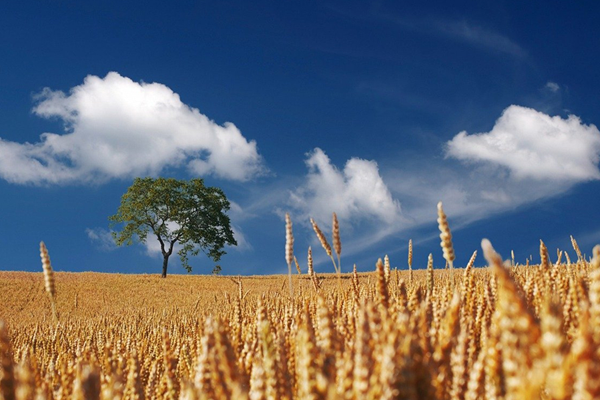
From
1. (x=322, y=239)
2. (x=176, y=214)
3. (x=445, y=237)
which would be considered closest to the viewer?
(x=445, y=237)

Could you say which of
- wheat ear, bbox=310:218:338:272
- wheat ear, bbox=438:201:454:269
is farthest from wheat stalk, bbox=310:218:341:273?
wheat ear, bbox=438:201:454:269

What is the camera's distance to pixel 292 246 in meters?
3.11

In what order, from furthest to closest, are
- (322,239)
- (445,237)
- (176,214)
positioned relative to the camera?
(176,214) → (322,239) → (445,237)

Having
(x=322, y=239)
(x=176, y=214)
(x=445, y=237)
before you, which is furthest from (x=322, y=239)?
(x=176, y=214)

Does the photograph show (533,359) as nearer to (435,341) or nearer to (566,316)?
(435,341)

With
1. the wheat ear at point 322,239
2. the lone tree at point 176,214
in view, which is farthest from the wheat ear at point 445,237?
the lone tree at point 176,214

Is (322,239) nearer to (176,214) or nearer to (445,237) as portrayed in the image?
(445,237)

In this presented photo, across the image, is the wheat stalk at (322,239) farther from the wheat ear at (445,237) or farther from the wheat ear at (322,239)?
the wheat ear at (445,237)

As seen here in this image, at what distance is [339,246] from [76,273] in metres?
44.6

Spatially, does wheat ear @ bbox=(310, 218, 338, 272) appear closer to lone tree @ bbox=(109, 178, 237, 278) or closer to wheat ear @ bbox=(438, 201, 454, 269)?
wheat ear @ bbox=(438, 201, 454, 269)

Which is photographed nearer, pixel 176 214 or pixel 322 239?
pixel 322 239

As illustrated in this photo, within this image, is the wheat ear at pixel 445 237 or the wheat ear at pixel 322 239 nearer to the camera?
the wheat ear at pixel 445 237

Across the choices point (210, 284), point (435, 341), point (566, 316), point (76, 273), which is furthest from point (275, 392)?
point (76, 273)

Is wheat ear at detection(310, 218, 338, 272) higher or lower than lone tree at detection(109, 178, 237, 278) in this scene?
lower
